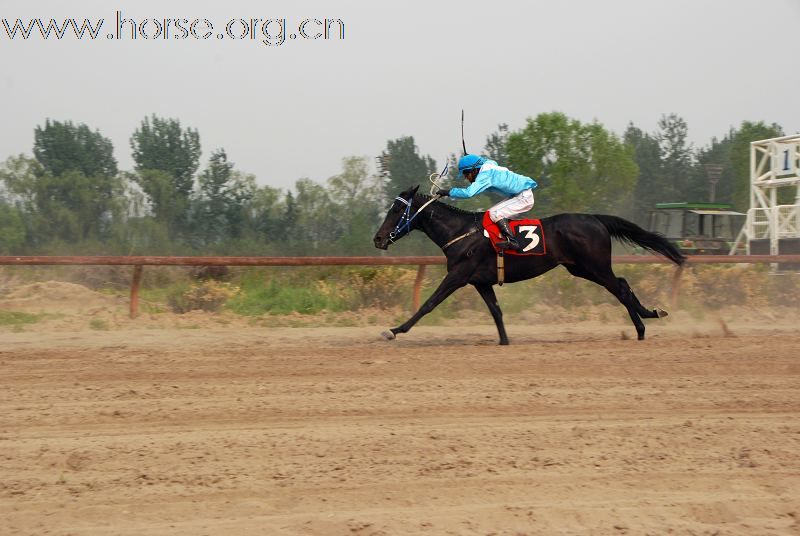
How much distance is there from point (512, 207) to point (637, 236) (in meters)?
1.92

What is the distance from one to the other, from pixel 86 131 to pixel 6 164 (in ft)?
26.2

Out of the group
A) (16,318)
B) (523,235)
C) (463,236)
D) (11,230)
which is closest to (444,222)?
(463,236)

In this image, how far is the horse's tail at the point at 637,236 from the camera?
10.9 meters

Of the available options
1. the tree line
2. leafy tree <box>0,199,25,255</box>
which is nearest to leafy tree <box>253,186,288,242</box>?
the tree line

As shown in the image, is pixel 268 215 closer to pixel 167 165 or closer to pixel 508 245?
pixel 167 165

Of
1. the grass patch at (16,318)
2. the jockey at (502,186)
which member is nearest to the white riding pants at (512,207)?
→ the jockey at (502,186)

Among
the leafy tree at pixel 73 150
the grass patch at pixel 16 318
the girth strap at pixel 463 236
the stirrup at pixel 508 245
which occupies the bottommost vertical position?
the grass patch at pixel 16 318

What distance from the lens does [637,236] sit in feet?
36.2

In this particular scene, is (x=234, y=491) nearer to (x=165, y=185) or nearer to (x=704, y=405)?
(x=704, y=405)

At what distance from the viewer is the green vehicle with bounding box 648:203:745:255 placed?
26.5m

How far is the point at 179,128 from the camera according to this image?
127 ft

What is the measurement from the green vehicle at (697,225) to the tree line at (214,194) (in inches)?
271

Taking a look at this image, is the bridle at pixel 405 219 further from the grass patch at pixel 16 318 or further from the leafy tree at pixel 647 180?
the leafy tree at pixel 647 180

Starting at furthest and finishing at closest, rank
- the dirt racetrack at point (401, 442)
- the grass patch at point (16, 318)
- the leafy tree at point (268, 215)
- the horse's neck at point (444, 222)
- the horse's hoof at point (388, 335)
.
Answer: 1. the leafy tree at point (268, 215)
2. the grass patch at point (16, 318)
3. the horse's neck at point (444, 222)
4. the horse's hoof at point (388, 335)
5. the dirt racetrack at point (401, 442)
